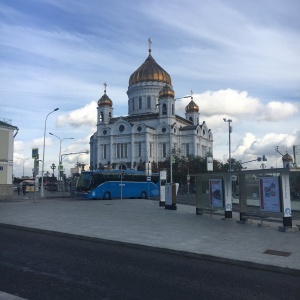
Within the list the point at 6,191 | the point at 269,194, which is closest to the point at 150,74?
the point at 6,191

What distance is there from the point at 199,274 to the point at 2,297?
3.76m

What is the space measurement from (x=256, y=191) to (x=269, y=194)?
764mm

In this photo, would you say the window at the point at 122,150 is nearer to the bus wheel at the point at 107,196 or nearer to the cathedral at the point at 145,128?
the cathedral at the point at 145,128

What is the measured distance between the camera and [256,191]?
1466cm

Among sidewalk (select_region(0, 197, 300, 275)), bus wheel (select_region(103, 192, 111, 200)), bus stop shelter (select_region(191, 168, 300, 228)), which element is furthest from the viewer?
bus wheel (select_region(103, 192, 111, 200))

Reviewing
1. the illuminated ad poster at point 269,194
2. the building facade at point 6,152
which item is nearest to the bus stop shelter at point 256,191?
the illuminated ad poster at point 269,194

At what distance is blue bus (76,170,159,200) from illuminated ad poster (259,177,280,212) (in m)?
19.8

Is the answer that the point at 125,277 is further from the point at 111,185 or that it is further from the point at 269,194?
the point at 111,185

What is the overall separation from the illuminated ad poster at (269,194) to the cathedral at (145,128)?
2739 inches

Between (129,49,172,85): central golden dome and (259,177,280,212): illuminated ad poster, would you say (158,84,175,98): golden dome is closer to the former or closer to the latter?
(129,49,172,85): central golden dome

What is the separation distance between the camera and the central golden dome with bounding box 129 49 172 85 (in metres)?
90.9

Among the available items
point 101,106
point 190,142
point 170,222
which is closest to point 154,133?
point 190,142

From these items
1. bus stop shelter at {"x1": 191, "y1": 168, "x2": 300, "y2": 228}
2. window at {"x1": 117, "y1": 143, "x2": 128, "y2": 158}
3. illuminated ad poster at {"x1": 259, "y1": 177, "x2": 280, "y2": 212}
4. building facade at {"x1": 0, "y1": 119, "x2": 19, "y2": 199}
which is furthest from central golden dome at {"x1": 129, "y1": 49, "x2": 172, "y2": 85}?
illuminated ad poster at {"x1": 259, "y1": 177, "x2": 280, "y2": 212}

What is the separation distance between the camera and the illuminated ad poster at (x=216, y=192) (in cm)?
1698
